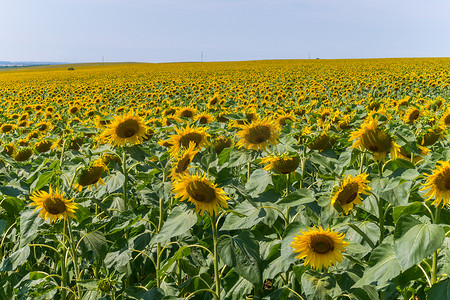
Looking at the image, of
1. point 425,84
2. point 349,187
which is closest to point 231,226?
point 349,187

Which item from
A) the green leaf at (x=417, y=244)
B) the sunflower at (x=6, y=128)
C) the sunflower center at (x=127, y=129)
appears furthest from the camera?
the sunflower at (x=6, y=128)

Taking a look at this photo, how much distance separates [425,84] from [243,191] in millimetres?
14125

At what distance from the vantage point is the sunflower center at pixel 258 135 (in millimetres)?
2340

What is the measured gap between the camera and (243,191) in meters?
1.91

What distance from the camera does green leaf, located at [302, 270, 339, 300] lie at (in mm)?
1727

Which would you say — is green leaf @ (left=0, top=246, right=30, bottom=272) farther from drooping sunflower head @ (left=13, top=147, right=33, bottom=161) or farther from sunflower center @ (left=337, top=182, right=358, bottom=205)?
sunflower center @ (left=337, top=182, right=358, bottom=205)

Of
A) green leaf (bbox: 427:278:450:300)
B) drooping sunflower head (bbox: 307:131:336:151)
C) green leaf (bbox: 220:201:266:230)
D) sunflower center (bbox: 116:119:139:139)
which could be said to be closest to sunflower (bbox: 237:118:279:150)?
drooping sunflower head (bbox: 307:131:336:151)

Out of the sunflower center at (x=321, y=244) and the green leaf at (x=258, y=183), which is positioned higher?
the green leaf at (x=258, y=183)

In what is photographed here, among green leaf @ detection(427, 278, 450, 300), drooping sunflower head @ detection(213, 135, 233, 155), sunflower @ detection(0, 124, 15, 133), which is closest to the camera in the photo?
green leaf @ detection(427, 278, 450, 300)

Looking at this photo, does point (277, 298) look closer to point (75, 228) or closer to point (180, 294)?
point (180, 294)

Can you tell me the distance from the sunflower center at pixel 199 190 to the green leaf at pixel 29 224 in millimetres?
926

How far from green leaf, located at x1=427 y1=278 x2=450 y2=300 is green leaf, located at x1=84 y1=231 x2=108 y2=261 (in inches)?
65.7

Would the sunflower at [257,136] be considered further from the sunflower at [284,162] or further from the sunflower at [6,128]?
the sunflower at [6,128]

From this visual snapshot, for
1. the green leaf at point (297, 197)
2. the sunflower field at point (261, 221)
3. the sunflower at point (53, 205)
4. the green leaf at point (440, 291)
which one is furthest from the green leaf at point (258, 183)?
the sunflower at point (53, 205)
